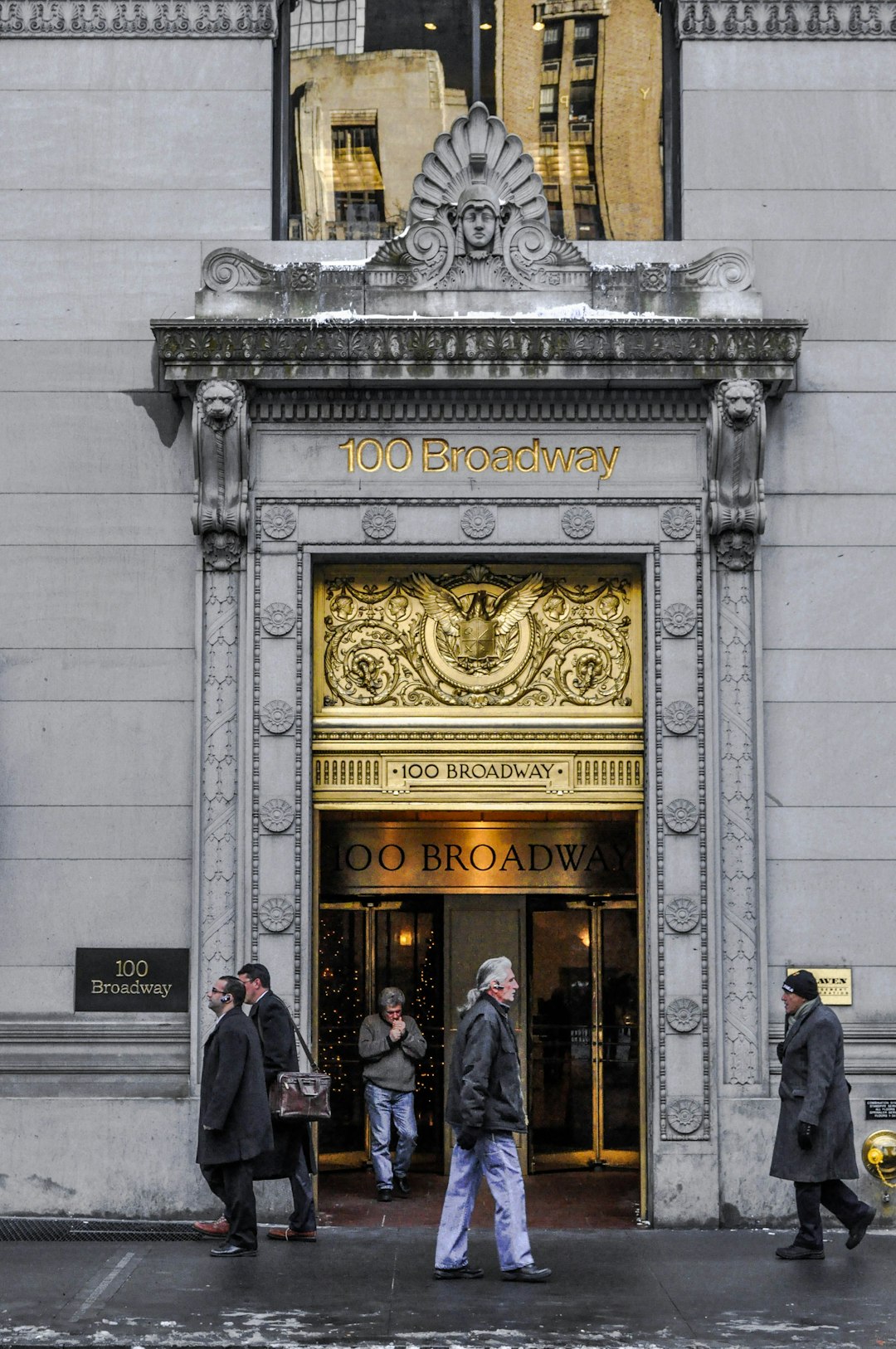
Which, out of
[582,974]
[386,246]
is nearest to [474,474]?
[386,246]

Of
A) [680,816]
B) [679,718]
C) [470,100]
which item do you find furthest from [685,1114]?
[470,100]

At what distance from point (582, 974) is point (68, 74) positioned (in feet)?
26.2

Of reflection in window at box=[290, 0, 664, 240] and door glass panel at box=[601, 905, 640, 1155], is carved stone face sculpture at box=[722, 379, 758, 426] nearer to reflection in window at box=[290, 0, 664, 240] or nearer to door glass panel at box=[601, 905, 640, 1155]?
reflection in window at box=[290, 0, 664, 240]

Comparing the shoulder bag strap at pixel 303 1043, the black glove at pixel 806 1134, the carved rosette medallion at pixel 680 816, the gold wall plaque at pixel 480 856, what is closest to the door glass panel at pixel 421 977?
the gold wall plaque at pixel 480 856

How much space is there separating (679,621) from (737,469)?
1109 millimetres

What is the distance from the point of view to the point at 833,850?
1213cm

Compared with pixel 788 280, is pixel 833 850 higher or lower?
lower

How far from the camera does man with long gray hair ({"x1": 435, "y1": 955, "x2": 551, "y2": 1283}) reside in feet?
31.9

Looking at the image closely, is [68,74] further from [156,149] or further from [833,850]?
[833,850]

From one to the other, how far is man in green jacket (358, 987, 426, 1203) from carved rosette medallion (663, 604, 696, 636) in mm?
3624

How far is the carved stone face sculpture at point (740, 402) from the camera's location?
12.0 meters

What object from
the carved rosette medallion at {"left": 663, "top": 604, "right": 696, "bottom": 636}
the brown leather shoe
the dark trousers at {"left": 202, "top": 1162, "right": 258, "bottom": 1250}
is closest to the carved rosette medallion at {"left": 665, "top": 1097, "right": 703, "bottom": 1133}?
the brown leather shoe

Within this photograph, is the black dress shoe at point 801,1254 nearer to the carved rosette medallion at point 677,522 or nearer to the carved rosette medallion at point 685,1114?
the carved rosette medallion at point 685,1114

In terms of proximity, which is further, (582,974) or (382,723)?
(582,974)
